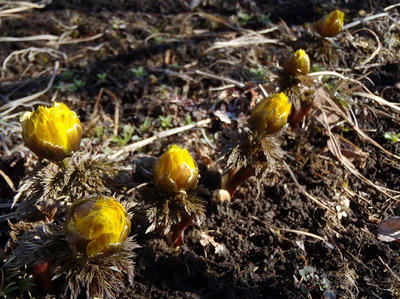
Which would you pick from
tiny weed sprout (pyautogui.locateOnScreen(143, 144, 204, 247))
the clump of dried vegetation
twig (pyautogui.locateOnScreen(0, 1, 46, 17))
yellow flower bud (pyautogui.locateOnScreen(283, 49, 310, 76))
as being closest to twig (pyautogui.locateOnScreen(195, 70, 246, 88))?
the clump of dried vegetation

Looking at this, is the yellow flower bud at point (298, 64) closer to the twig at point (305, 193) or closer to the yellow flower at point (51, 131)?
the twig at point (305, 193)

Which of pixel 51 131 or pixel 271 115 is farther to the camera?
pixel 271 115

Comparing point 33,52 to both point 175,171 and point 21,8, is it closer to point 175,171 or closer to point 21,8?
point 21,8

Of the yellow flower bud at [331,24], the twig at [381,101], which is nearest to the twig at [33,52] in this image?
the yellow flower bud at [331,24]

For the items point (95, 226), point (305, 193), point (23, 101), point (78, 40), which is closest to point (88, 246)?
point (95, 226)

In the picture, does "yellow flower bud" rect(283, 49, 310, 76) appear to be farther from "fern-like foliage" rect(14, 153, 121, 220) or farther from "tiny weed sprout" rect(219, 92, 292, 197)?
"fern-like foliage" rect(14, 153, 121, 220)
